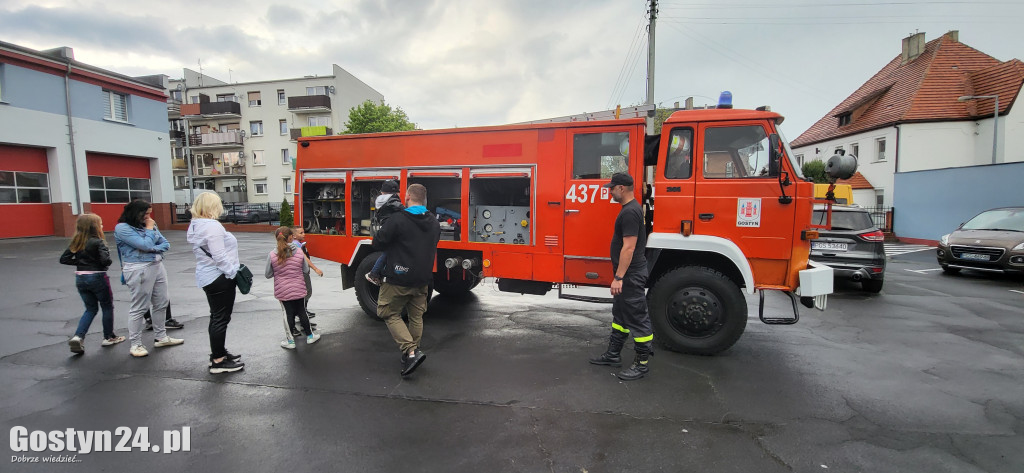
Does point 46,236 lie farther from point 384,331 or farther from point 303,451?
point 303,451

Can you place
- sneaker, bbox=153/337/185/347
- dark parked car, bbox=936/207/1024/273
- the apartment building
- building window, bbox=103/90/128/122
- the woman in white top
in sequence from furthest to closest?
the apartment building < building window, bbox=103/90/128/122 < dark parked car, bbox=936/207/1024/273 < sneaker, bbox=153/337/185/347 < the woman in white top

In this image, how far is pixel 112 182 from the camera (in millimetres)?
20156

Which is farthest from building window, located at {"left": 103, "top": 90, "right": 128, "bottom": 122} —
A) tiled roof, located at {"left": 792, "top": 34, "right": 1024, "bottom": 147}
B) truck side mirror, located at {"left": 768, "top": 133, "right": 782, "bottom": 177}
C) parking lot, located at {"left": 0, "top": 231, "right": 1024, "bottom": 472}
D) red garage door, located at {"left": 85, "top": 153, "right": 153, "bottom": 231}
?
tiled roof, located at {"left": 792, "top": 34, "right": 1024, "bottom": 147}

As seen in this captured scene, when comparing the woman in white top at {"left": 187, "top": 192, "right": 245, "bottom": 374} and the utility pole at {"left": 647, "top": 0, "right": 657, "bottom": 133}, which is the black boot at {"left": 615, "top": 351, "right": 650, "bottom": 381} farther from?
the utility pole at {"left": 647, "top": 0, "right": 657, "bottom": 133}

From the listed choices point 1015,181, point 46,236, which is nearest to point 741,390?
point 1015,181

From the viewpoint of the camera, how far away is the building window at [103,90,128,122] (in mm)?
19656

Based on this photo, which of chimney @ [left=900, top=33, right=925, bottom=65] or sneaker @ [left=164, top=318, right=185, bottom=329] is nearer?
sneaker @ [left=164, top=318, right=185, bottom=329]

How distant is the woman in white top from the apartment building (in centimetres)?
3745

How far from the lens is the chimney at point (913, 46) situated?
2534cm

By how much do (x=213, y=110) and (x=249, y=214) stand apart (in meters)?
17.5

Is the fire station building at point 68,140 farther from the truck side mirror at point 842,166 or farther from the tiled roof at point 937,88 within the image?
the tiled roof at point 937,88

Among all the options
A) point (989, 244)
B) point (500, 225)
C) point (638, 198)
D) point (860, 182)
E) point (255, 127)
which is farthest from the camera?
point (255, 127)

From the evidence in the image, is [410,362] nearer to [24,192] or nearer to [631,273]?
[631,273]

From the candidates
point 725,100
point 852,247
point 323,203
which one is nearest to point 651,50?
point 852,247
